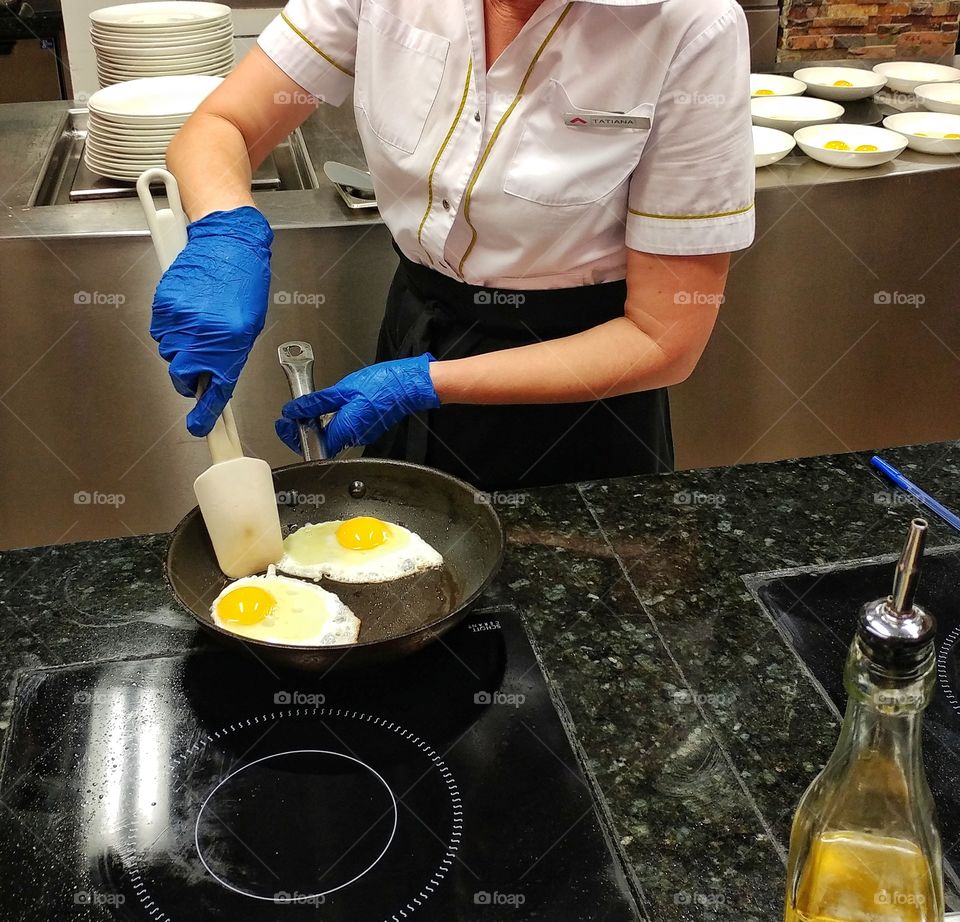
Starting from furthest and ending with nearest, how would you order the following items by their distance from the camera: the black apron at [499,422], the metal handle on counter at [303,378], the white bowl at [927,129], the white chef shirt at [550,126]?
the white bowl at [927,129]
the black apron at [499,422]
the metal handle on counter at [303,378]
the white chef shirt at [550,126]

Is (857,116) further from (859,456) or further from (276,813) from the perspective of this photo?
(276,813)

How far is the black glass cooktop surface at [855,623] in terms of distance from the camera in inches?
42.8

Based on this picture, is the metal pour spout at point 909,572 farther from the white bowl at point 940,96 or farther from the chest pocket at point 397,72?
the white bowl at point 940,96

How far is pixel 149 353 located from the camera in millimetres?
2400

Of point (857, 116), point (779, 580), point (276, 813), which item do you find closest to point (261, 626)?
point (276, 813)

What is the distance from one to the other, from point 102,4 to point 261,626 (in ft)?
8.64

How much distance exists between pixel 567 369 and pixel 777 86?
1.97 metres

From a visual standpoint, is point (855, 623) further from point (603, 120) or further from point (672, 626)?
point (603, 120)

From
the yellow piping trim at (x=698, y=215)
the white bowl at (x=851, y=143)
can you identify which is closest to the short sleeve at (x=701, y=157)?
the yellow piping trim at (x=698, y=215)

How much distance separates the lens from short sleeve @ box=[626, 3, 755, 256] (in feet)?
4.60

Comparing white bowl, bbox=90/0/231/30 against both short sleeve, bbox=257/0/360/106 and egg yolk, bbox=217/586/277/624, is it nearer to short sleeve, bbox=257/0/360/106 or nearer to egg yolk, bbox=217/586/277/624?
short sleeve, bbox=257/0/360/106

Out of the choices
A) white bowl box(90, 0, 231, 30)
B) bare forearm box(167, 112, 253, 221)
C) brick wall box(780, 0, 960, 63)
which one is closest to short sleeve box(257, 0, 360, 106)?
bare forearm box(167, 112, 253, 221)

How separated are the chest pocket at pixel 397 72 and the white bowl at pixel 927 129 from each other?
1.68m

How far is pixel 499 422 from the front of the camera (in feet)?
6.03
